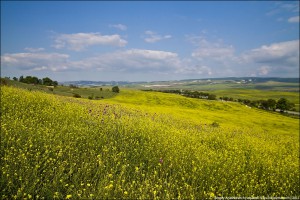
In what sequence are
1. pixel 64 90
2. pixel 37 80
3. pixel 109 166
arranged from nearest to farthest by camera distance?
pixel 109 166
pixel 64 90
pixel 37 80

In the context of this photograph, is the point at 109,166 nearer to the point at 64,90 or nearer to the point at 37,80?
the point at 64,90

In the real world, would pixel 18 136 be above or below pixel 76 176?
above

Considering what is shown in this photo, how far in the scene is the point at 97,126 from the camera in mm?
10570

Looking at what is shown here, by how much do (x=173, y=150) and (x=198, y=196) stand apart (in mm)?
2673

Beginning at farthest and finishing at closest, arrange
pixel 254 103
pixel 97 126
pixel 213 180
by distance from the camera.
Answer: pixel 254 103 < pixel 97 126 < pixel 213 180

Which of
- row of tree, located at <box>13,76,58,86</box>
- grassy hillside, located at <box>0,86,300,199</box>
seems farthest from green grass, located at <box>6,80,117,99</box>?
grassy hillside, located at <box>0,86,300,199</box>

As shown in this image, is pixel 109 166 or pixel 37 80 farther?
pixel 37 80

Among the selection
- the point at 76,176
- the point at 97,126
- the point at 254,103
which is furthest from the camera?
the point at 254,103

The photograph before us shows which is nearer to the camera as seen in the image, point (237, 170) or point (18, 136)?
Answer: point (18, 136)

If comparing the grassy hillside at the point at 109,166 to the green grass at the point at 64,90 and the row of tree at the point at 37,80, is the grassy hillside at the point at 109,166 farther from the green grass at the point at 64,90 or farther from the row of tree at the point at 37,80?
the row of tree at the point at 37,80

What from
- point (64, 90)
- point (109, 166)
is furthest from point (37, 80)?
point (109, 166)

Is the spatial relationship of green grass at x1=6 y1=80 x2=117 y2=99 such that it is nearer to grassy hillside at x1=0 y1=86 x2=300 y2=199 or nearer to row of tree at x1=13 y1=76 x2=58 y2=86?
row of tree at x1=13 y1=76 x2=58 y2=86

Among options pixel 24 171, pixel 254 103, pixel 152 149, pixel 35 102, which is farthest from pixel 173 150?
pixel 254 103

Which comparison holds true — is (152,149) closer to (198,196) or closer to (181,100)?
(198,196)
